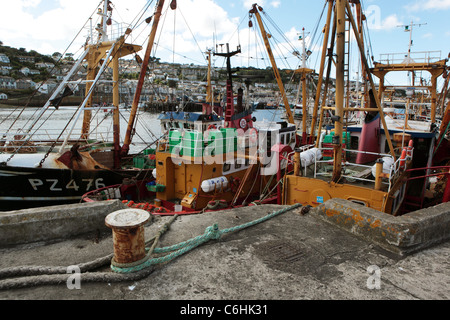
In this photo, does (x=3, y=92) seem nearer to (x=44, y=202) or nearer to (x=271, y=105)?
(x=271, y=105)

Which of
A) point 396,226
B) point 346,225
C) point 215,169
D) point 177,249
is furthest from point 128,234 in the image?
point 215,169

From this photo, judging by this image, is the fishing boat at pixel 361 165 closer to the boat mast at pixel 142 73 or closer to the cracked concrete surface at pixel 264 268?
the cracked concrete surface at pixel 264 268

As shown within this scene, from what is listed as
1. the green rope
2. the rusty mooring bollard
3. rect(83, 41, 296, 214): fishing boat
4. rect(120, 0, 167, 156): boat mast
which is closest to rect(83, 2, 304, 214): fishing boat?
rect(83, 41, 296, 214): fishing boat

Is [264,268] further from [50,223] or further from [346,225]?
[50,223]

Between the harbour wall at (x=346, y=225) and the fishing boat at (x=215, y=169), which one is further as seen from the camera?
the fishing boat at (x=215, y=169)

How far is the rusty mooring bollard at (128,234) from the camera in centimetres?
329

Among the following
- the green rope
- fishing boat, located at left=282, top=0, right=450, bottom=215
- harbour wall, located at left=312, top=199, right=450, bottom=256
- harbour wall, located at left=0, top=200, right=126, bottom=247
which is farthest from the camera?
fishing boat, located at left=282, top=0, right=450, bottom=215

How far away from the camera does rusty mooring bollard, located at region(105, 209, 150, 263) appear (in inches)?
129

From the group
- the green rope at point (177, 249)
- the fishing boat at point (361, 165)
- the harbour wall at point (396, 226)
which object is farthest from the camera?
the fishing boat at point (361, 165)

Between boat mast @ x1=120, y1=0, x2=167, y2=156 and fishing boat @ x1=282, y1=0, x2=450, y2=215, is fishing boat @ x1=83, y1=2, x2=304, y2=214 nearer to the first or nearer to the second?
fishing boat @ x1=282, y1=0, x2=450, y2=215

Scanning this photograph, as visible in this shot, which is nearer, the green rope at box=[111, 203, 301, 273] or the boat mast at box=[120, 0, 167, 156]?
the green rope at box=[111, 203, 301, 273]

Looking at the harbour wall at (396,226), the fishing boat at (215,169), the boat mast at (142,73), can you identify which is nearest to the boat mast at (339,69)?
the fishing boat at (215,169)

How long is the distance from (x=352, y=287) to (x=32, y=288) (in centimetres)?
364

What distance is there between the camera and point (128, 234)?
10.9ft
